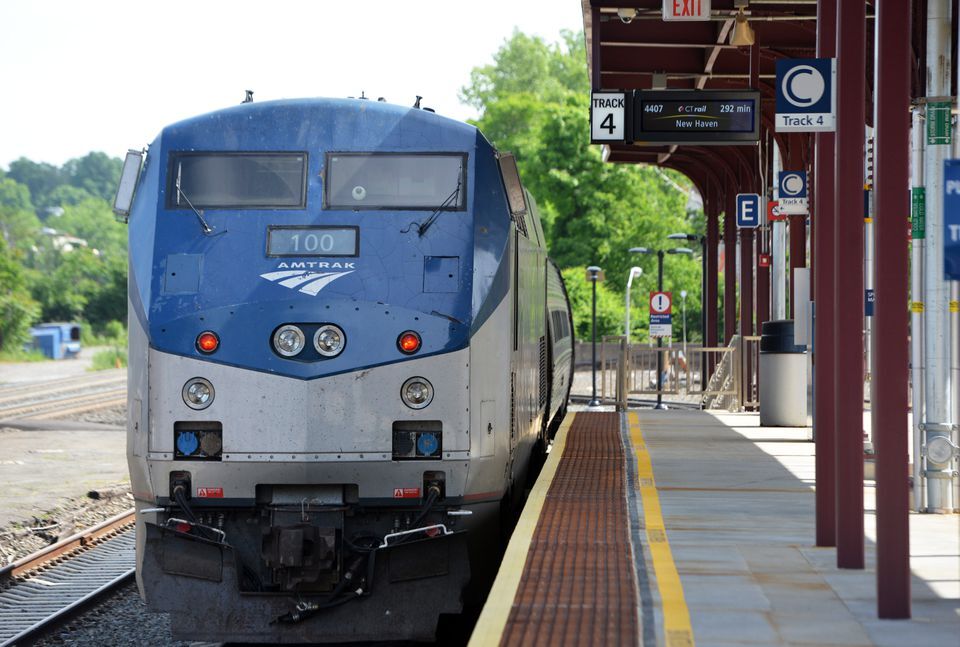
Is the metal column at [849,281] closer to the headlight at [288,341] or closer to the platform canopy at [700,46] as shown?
the headlight at [288,341]

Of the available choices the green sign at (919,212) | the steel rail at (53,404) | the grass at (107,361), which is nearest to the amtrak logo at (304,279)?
the green sign at (919,212)

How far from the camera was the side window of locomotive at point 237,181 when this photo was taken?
910cm

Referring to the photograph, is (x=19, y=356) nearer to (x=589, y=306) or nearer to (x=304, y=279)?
(x=589, y=306)

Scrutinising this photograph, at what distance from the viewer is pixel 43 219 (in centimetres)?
19912

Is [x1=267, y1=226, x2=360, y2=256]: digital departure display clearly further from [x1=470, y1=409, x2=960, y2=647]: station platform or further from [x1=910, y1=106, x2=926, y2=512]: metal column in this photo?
[x1=910, y1=106, x2=926, y2=512]: metal column

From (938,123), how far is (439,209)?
15.6 ft

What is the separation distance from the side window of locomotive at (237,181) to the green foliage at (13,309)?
56.9m

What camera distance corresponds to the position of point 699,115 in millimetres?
16219

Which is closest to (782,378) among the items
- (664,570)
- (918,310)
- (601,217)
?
(918,310)

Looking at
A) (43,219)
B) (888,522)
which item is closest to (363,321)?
(888,522)

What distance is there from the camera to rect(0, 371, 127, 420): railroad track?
102 ft

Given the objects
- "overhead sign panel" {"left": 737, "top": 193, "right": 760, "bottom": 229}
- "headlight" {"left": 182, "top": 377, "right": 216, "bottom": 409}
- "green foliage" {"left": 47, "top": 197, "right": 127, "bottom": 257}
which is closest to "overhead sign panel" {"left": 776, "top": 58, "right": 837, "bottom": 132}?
"headlight" {"left": 182, "top": 377, "right": 216, "bottom": 409}

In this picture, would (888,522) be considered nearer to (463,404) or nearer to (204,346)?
(463,404)

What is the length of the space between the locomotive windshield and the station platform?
2.40m
